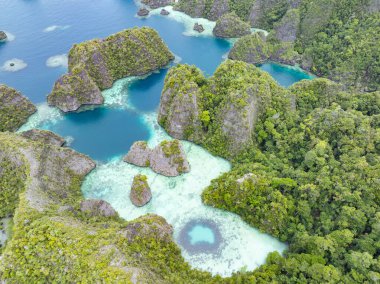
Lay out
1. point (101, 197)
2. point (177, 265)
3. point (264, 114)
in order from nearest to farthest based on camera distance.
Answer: point (177, 265)
point (101, 197)
point (264, 114)

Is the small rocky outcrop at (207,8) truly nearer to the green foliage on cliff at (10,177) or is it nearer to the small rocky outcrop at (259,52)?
the small rocky outcrop at (259,52)

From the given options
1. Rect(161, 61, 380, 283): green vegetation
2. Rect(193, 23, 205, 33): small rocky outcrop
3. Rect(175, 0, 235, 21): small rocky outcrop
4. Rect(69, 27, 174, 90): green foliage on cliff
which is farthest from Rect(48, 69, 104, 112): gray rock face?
Rect(175, 0, 235, 21): small rocky outcrop

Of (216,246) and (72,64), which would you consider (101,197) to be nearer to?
(216,246)

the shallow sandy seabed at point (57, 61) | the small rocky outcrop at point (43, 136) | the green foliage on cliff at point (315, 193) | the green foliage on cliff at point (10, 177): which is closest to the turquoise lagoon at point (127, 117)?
the shallow sandy seabed at point (57, 61)

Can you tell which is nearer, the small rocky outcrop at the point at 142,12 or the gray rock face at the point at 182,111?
the gray rock face at the point at 182,111

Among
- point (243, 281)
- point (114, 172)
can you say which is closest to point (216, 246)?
point (243, 281)
